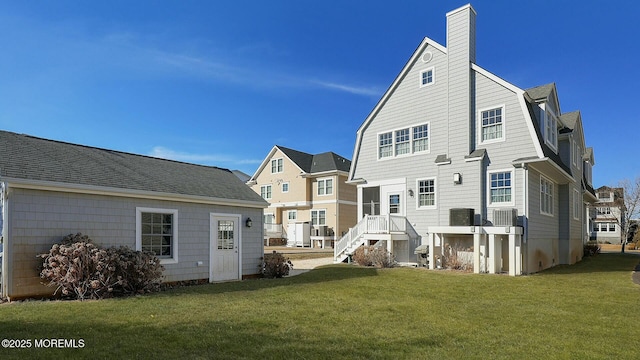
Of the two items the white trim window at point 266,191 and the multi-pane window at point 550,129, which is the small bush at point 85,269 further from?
the white trim window at point 266,191

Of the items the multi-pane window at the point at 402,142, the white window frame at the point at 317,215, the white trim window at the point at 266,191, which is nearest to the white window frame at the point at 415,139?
the multi-pane window at the point at 402,142

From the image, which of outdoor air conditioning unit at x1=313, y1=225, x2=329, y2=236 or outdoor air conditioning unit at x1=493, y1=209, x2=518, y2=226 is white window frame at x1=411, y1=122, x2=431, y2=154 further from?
outdoor air conditioning unit at x1=313, y1=225, x2=329, y2=236

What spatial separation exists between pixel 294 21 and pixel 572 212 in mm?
18084

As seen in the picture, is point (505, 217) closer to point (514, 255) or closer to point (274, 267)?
point (514, 255)

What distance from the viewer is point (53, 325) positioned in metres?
6.18

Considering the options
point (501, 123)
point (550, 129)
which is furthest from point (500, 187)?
point (550, 129)

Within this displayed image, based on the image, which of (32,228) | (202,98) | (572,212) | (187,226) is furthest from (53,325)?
(572,212)

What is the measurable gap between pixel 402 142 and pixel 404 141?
0.12 meters

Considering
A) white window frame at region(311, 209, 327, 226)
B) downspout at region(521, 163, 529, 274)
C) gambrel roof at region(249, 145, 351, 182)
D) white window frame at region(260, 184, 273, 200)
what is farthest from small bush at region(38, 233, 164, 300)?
white window frame at region(260, 184, 273, 200)

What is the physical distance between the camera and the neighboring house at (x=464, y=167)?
15539 mm

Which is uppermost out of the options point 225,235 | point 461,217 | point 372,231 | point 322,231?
point 461,217

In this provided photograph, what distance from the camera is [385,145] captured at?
66.1 ft

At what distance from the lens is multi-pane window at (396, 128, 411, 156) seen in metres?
19.3

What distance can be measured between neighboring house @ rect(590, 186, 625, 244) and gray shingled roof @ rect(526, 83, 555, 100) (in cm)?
3523
